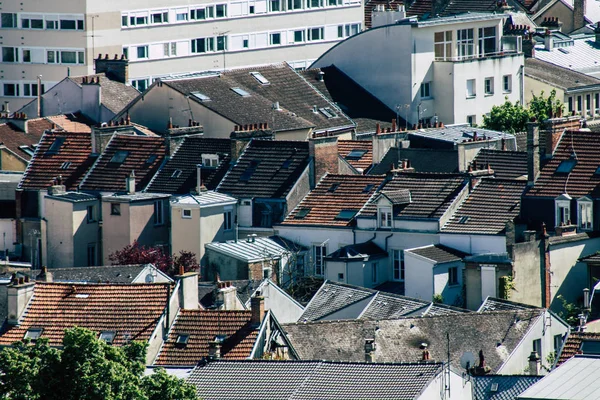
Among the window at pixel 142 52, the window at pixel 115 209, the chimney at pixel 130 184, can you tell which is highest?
the window at pixel 142 52

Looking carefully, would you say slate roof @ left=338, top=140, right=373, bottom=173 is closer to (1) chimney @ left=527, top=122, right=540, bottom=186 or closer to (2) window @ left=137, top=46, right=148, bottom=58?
(1) chimney @ left=527, top=122, right=540, bottom=186

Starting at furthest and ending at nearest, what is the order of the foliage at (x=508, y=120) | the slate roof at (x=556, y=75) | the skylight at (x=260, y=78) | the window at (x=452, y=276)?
the slate roof at (x=556, y=75) < the skylight at (x=260, y=78) < the foliage at (x=508, y=120) < the window at (x=452, y=276)

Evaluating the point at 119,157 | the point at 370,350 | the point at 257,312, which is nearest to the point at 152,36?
the point at 119,157

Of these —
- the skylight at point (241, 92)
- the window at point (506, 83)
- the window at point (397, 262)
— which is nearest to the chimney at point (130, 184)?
the window at point (397, 262)

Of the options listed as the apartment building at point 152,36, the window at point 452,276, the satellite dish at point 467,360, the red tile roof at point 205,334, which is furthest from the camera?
the apartment building at point 152,36

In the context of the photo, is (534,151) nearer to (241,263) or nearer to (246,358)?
(241,263)

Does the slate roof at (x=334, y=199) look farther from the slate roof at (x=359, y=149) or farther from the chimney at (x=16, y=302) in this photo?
the chimney at (x=16, y=302)

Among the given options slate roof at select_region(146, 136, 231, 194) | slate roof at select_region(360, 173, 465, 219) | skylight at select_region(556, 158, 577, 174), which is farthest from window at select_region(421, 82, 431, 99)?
skylight at select_region(556, 158, 577, 174)
